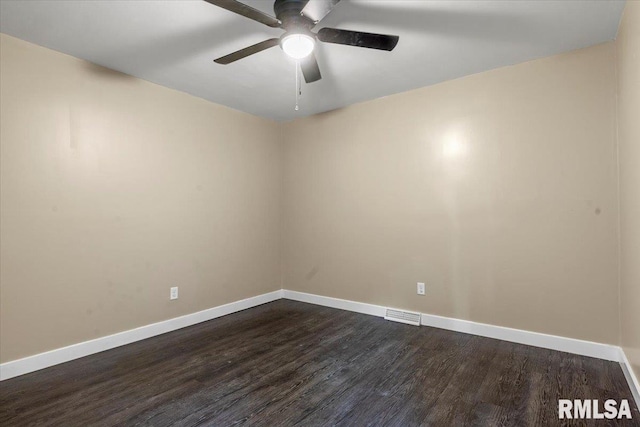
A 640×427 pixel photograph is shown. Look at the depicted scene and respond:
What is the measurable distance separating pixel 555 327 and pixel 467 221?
1.09 metres

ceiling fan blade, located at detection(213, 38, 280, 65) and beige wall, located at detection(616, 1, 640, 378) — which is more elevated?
ceiling fan blade, located at detection(213, 38, 280, 65)

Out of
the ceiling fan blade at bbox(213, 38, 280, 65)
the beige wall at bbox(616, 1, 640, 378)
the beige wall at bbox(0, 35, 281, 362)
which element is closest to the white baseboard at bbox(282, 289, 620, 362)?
the beige wall at bbox(616, 1, 640, 378)

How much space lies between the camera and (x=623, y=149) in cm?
225

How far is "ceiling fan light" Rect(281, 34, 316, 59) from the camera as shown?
→ 1913 mm

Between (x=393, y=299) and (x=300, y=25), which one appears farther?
(x=393, y=299)

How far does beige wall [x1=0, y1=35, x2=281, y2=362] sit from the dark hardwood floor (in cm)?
41

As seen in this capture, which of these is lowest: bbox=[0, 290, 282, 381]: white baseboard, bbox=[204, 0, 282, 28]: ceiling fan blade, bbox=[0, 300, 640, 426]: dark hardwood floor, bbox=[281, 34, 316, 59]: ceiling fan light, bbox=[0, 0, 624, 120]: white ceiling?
bbox=[0, 300, 640, 426]: dark hardwood floor

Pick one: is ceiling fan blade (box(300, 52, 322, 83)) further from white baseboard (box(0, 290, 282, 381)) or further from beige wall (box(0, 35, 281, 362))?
white baseboard (box(0, 290, 282, 381))

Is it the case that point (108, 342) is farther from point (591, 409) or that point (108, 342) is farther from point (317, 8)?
point (591, 409)

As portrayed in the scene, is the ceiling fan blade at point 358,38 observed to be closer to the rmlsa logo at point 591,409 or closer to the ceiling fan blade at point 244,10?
the ceiling fan blade at point 244,10

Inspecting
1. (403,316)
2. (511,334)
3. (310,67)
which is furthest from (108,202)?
(511,334)

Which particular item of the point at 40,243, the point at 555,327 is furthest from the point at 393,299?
the point at 40,243

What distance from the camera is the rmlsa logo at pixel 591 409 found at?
1.81m

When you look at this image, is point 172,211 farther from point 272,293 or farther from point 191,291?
point 272,293
